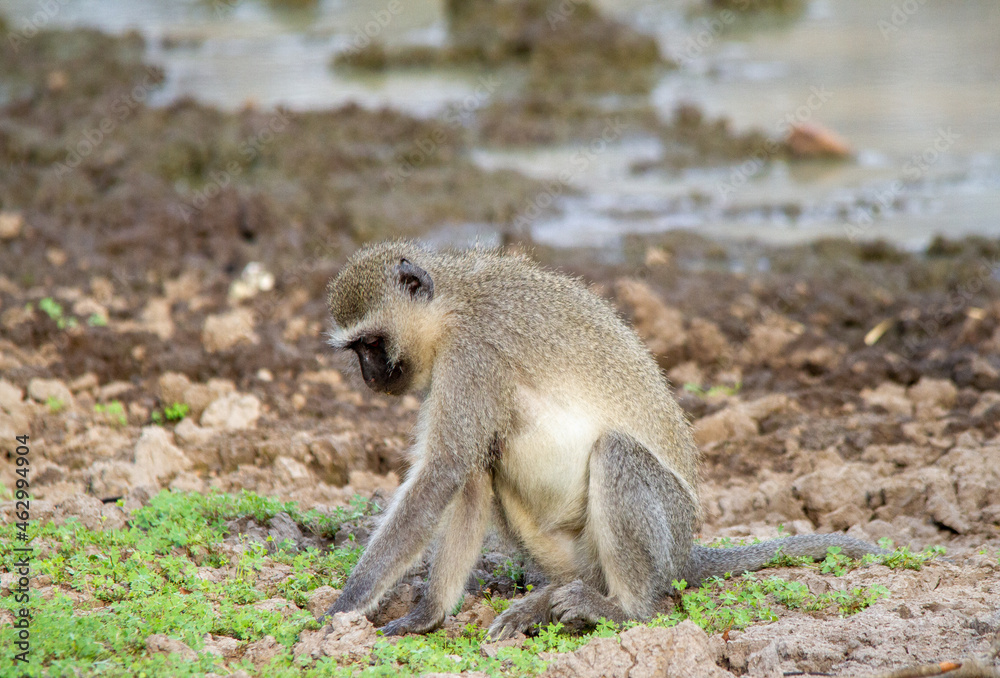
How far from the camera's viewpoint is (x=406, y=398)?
7098 millimetres

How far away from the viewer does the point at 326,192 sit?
35.6 feet

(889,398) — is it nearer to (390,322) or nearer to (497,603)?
(497,603)

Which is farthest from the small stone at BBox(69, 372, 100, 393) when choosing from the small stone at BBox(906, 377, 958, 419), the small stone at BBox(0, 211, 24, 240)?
the small stone at BBox(906, 377, 958, 419)

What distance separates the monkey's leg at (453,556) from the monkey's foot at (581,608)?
40 centimetres

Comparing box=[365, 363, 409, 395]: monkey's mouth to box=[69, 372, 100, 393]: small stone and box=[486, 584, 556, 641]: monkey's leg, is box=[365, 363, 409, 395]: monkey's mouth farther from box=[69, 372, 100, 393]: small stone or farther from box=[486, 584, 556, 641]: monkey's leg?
box=[69, 372, 100, 393]: small stone

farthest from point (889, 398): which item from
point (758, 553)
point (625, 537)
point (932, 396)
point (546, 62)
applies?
point (546, 62)

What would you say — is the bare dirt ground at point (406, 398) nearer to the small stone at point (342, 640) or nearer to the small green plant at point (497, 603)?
the small green plant at point (497, 603)

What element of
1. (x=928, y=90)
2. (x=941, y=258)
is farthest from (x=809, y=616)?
(x=928, y=90)

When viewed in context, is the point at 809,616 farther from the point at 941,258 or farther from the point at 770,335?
the point at 941,258

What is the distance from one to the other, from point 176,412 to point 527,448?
2.93 m

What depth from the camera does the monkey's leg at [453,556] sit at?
4059 mm

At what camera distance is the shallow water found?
10906 millimetres

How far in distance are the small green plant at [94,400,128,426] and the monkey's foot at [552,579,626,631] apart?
130 inches

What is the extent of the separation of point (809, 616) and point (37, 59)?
17.9 meters
